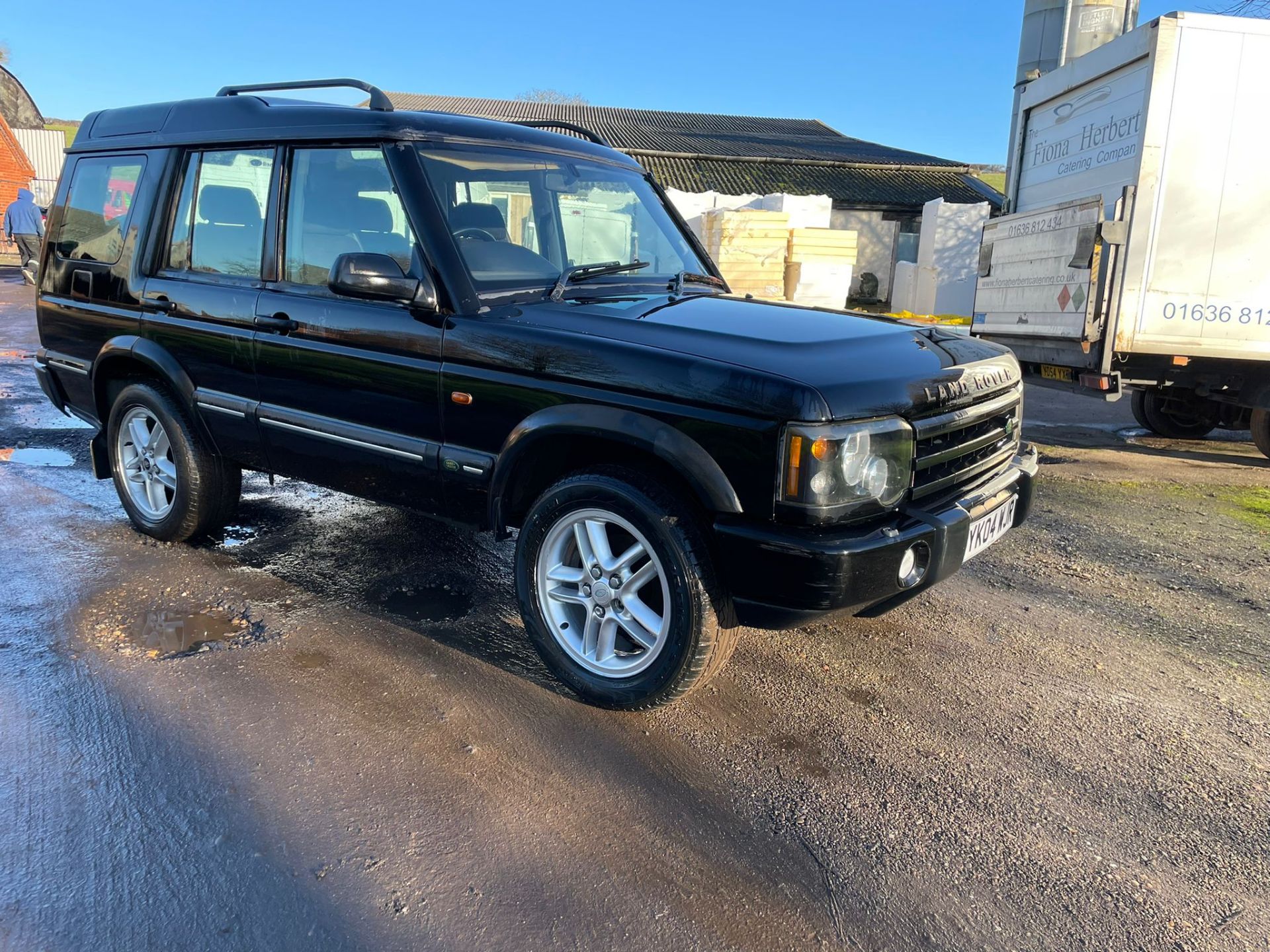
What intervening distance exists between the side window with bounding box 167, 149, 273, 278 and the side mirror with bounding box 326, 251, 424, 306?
923 millimetres

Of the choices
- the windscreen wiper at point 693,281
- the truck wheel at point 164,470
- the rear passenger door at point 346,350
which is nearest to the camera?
the rear passenger door at point 346,350

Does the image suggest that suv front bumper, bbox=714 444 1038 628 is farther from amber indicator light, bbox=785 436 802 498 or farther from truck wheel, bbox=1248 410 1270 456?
truck wheel, bbox=1248 410 1270 456

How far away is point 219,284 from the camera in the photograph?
4.11 meters

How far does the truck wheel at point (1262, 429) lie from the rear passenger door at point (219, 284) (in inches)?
291

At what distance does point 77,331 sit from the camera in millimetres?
4867

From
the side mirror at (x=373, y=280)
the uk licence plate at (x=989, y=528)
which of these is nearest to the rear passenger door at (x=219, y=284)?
the side mirror at (x=373, y=280)

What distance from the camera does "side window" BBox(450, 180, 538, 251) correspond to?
350 centimetres

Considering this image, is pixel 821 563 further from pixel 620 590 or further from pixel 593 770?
pixel 593 770

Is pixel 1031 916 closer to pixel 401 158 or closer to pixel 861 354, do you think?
pixel 861 354

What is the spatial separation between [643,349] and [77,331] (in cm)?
371

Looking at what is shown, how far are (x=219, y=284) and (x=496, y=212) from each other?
146 centimetres

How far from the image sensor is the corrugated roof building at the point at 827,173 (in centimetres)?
3169

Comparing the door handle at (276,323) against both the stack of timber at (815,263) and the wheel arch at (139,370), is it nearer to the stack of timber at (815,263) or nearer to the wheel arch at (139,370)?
the wheel arch at (139,370)

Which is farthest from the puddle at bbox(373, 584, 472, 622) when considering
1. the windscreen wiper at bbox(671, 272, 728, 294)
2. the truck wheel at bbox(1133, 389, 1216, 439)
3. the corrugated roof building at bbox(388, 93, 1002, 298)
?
the corrugated roof building at bbox(388, 93, 1002, 298)
